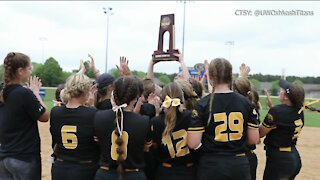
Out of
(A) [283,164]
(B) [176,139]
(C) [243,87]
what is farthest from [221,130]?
(A) [283,164]

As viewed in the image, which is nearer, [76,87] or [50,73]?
[76,87]

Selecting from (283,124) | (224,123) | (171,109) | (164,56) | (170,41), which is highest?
(170,41)

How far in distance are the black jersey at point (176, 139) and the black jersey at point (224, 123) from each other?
14 centimetres

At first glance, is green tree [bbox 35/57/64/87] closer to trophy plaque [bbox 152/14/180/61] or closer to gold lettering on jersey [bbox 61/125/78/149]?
trophy plaque [bbox 152/14/180/61]

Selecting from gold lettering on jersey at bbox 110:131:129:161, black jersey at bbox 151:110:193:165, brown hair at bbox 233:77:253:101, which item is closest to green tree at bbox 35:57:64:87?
brown hair at bbox 233:77:253:101

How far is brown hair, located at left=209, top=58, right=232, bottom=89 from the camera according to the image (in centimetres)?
358

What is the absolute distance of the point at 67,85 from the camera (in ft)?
12.3

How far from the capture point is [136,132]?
338 cm

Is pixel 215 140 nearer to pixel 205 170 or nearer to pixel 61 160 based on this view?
pixel 205 170

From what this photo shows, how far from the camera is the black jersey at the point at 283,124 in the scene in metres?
4.45

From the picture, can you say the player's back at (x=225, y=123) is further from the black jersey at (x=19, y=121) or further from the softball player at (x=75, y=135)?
the black jersey at (x=19, y=121)

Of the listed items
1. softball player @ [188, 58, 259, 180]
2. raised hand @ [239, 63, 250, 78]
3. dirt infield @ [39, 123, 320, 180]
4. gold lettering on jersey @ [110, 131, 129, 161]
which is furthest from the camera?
dirt infield @ [39, 123, 320, 180]

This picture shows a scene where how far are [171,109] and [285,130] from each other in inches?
70.7

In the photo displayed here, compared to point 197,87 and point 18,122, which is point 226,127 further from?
point 18,122
